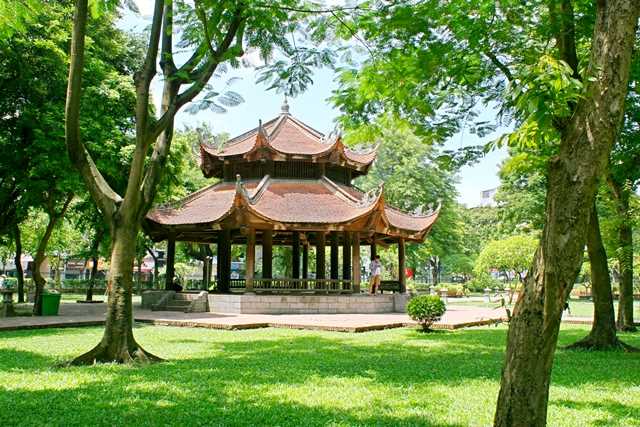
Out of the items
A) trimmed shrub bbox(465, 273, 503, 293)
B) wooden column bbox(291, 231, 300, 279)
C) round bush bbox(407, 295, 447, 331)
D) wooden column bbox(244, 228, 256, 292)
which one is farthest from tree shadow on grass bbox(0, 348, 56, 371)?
trimmed shrub bbox(465, 273, 503, 293)

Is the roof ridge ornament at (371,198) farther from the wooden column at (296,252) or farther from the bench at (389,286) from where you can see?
the bench at (389,286)

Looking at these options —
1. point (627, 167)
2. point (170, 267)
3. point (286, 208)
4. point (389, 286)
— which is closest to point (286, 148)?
point (286, 208)

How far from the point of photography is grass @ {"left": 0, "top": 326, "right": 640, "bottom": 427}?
19.0 feet

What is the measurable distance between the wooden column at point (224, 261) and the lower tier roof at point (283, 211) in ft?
3.92

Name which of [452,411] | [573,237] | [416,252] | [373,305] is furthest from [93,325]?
[416,252]

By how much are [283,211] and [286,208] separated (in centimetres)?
30

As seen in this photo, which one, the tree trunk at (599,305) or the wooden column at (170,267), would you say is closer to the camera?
the tree trunk at (599,305)

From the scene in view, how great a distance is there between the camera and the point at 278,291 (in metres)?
22.1

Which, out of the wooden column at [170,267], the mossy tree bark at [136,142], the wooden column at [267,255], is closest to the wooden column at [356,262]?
the wooden column at [267,255]

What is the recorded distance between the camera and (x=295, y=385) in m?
7.58

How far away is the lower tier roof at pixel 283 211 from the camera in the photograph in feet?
69.7

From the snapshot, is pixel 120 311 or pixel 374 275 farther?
pixel 374 275

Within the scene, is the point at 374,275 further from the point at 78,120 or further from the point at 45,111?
the point at 78,120

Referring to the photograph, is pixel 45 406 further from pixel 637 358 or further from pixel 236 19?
pixel 637 358
